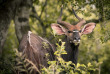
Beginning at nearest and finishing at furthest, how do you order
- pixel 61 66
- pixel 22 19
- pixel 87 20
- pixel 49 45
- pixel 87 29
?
pixel 61 66 < pixel 49 45 < pixel 87 29 < pixel 22 19 < pixel 87 20

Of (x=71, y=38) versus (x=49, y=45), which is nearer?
(x=49, y=45)

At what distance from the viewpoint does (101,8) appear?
23.6 ft

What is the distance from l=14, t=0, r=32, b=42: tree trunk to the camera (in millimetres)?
9273

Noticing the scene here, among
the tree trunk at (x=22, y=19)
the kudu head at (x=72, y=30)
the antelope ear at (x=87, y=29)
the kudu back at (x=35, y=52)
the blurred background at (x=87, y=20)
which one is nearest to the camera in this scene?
the kudu back at (x=35, y=52)

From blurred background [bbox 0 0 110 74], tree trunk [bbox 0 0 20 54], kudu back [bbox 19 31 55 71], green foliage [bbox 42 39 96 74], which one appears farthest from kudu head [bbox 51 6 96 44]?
tree trunk [bbox 0 0 20 54]

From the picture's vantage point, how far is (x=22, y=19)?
9.38m

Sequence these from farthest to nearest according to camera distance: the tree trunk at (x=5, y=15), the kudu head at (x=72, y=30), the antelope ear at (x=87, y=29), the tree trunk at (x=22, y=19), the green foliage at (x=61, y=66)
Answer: the tree trunk at (x=22, y=19)
the tree trunk at (x=5, y=15)
the antelope ear at (x=87, y=29)
the kudu head at (x=72, y=30)
the green foliage at (x=61, y=66)

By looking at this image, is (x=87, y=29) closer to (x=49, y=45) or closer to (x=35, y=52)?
(x=49, y=45)

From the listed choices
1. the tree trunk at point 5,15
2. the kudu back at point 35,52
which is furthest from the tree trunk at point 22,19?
the kudu back at point 35,52

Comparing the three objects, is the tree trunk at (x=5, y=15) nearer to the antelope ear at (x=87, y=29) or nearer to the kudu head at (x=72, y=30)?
the kudu head at (x=72, y=30)

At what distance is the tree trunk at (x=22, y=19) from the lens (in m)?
9.27

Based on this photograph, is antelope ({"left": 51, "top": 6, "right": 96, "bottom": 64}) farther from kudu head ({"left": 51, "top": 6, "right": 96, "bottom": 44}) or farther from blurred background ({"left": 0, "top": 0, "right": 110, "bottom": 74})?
blurred background ({"left": 0, "top": 0, "right": 110, "bottom": 74})

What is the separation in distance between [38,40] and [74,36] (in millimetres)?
1180

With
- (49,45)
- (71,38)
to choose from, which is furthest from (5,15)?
(71,38)
